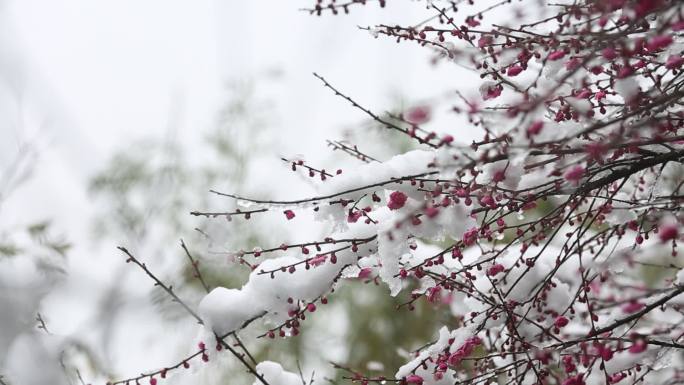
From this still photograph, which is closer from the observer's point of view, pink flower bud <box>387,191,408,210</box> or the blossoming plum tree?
the blossoming plum tree

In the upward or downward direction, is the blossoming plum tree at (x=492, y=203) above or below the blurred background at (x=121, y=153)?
below

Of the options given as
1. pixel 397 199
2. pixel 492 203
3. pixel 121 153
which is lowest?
pixel 492 203

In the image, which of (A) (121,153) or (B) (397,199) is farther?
(A) (121,153)

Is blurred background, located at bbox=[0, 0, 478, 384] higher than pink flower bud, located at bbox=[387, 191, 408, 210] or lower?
higher

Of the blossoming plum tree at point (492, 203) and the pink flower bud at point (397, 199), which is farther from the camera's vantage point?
the pink flower bud at point (397, 199)

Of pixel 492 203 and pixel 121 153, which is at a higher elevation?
pixel 121 153

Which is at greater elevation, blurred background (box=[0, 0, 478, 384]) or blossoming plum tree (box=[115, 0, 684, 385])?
blurred background (box=[0, 0, 478, 384])

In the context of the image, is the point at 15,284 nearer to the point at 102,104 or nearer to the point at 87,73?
the point at 87,73

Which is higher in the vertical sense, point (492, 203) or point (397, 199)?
point (397, 199)

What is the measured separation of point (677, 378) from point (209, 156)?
784 cm

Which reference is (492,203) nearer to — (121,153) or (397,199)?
(397,199)

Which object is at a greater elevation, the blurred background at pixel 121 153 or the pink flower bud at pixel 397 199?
the blurred background at pixel 121 153

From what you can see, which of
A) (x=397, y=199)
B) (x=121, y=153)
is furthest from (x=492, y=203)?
(x=121, y=153)

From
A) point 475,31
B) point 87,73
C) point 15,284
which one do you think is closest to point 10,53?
point 15,284
